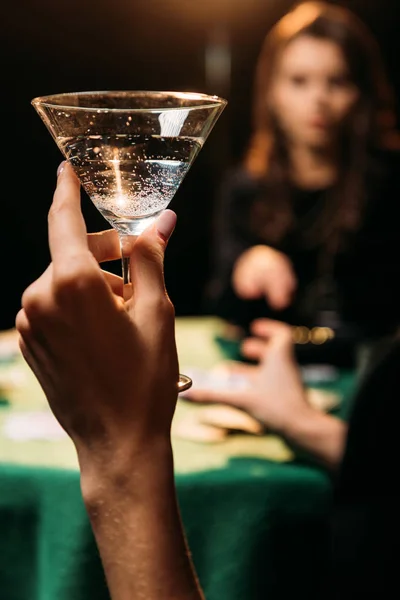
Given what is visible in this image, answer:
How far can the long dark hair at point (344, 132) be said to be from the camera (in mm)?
2457

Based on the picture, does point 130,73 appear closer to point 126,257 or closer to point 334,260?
point 334,260

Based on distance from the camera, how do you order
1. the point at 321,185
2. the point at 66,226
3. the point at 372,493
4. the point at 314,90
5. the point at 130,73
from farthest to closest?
the point at 130,73
the point at 321,185
the point at 314,90
the point at 372,493
the point at 66,226

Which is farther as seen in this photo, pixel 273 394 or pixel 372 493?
pixel 273 394

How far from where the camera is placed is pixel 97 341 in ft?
1.85

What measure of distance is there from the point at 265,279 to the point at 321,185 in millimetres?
660

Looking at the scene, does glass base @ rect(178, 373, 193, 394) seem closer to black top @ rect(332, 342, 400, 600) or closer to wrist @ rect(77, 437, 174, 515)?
wrist @ rect(77, 437, 174, 515)

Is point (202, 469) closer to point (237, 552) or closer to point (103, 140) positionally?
point (237, 552)

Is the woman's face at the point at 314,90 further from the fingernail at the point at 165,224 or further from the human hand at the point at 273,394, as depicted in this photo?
the fingernail at the point at 165,224

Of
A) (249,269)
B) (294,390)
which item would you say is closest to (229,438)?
(294,390)

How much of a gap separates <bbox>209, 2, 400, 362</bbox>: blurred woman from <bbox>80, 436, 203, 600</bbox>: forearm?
4.88 ft

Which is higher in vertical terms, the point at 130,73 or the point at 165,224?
the point at 165,224

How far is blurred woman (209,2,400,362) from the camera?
2.30 meters

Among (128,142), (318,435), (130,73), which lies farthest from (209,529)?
(130,73)

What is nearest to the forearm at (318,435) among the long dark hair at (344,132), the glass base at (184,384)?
the glass base at (184,384)
